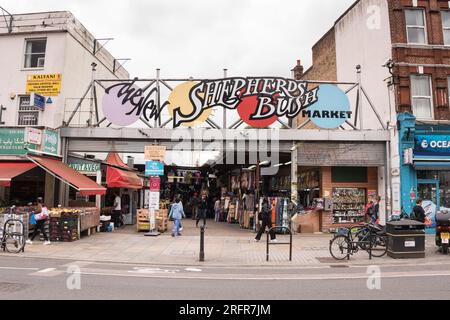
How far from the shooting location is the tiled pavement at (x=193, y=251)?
12.0 metres

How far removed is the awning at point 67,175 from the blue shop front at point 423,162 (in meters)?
13.9

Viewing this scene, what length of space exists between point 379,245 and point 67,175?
12.4 meters

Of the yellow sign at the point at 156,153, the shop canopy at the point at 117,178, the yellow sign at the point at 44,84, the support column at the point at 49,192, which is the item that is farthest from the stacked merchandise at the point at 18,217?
the yellow sign at the point at 44,84

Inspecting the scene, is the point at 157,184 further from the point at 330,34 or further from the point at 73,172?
the point at 330,34

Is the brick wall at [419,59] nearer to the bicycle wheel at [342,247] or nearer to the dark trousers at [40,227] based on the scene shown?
the bicycle wheel at [342,247]

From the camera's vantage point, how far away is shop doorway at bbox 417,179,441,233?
1892 centimetres

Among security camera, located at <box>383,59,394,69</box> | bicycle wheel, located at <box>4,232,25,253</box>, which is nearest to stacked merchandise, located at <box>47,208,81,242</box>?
bicycle wheel, located at <box>4,232,25,253</box>

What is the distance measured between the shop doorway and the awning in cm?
1481

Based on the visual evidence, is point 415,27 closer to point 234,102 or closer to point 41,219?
point 234,102

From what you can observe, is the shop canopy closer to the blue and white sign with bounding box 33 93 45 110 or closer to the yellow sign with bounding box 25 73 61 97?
the blue and white sign with bounding box 33 93 45 110

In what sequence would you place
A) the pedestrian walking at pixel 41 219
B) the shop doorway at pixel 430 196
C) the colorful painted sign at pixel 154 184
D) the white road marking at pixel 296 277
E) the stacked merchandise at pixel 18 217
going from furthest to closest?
the shop doorway at pixel 430 196
the colorful painted sign at pixel 154 184
the pedestrian walking at pixel 41 219
the stacked merchandise at pixel 18 217
the white road marking at pixel 296 277
